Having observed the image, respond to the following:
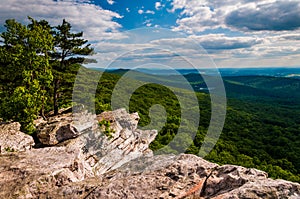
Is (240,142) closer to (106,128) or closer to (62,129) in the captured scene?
(106,128)

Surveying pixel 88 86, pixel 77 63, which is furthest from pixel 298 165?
pixel 77 63

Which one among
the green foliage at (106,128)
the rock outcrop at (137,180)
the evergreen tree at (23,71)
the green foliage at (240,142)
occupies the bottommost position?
the green foliage at (240,142)

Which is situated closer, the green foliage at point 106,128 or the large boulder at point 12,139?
the large boulder at point 12,139

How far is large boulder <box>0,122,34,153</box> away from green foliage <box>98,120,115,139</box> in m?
7.19

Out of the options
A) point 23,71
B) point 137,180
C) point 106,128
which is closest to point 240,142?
point 106,128

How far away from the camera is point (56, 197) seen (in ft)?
37.0

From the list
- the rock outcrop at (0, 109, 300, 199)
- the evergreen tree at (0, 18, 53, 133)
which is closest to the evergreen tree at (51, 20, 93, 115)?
the evergreen tree at (0, 18, 53, 133)

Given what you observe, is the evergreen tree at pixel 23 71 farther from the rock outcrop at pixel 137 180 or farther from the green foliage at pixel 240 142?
the green foliage at pixel 240 142

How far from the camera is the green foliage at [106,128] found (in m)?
24.2

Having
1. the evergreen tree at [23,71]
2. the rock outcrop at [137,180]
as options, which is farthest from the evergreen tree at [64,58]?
the rock outcrop at [137,180]

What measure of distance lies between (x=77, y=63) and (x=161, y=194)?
87.4 feet

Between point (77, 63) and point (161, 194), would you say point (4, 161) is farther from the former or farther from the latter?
point (77, 63)

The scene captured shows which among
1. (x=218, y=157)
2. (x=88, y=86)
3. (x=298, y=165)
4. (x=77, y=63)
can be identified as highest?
(x=77, y=63)

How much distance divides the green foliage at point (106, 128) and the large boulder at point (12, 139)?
23.6ft
